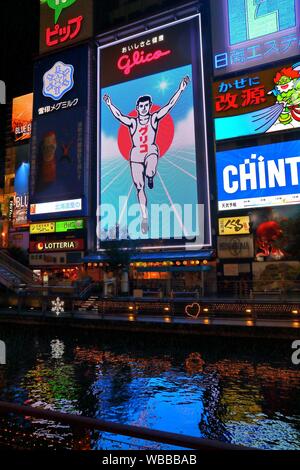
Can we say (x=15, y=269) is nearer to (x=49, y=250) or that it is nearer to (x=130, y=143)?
(x=49, y=250)

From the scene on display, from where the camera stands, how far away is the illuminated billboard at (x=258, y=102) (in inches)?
1391

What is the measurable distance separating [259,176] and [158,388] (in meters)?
27.5

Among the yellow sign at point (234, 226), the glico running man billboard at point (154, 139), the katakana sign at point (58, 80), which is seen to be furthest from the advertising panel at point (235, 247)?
the katakana sign at point (58, 80)

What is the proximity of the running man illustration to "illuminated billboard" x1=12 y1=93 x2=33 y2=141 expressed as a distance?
2293 centimetres

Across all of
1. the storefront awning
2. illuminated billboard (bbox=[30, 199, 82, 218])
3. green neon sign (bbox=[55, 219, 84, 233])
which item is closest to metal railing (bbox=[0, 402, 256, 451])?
the storefront awning

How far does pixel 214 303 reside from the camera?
19812 millimetres

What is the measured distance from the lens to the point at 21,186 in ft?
192

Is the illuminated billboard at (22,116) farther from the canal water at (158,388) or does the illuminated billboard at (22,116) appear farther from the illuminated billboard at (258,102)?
the canal water at (158,388)

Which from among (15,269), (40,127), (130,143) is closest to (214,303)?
(15,269)

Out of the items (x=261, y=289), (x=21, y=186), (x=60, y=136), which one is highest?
(x=60, y=136)

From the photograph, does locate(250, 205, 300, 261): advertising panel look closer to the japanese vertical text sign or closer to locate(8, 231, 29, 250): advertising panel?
the japanese vertical text sign

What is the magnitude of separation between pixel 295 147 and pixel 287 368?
25.3 metres

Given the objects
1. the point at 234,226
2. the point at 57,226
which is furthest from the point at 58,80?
the point at 234,226

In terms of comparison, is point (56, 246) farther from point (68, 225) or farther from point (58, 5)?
point (58, 5)
